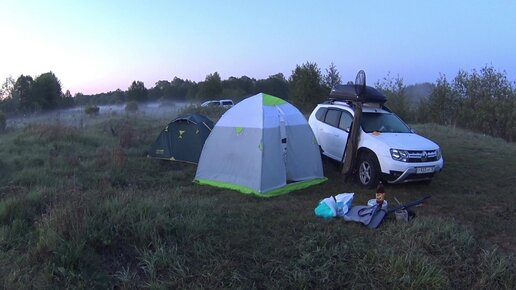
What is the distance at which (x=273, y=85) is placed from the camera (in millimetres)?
55562

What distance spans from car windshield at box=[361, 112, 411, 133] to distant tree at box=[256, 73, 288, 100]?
38325mm

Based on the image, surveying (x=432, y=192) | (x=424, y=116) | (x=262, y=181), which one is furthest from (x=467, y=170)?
(x=424, y=116)

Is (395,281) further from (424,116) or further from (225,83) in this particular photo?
(225,83)

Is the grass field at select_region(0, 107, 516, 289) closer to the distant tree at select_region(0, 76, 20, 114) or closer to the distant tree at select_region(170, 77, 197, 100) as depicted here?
the distant tree at select_region(0, 76, 20, 114)

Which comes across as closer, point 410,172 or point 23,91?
point 410,172

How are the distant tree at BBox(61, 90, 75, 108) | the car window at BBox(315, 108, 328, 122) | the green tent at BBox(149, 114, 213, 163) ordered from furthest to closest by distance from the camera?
the distant tree at BBox(61, 90, 75, 108), the green tent at BBox(149, 114, 213, 163), the car window at BBox(315, 108, 328, 122)

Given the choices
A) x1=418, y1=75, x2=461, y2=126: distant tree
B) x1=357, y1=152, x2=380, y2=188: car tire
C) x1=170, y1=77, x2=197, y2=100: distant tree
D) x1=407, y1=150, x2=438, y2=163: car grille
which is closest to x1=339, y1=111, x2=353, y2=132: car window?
x1=357, y1=152, x2=380, y2=188: car tire

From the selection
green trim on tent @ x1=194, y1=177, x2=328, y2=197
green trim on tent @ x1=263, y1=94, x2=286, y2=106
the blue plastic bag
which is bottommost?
green trim on tent @ x1=194, y1=177, x2=328, y2=197

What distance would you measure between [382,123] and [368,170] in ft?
4.60

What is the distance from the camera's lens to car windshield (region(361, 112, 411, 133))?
10.0m

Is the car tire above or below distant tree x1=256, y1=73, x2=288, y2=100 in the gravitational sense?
below

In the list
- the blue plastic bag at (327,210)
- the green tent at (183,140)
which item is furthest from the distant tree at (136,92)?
the blue plastic bag at (327,210)

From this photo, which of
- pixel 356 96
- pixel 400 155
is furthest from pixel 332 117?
pixel 400 155

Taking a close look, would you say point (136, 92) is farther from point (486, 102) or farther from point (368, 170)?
point (368, 170)
